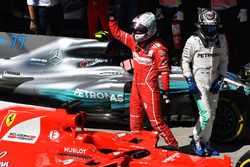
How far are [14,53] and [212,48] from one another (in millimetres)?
2950

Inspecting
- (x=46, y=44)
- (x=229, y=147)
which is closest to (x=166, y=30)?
(x=46, y=44)

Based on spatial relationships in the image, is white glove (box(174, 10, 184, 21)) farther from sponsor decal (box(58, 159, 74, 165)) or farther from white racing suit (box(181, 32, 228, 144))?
sponsor decal (box(58, 159, 74, 165))

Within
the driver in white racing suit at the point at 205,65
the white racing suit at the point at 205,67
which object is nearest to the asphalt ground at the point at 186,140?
the driver in white racing suit at the point at 205,65

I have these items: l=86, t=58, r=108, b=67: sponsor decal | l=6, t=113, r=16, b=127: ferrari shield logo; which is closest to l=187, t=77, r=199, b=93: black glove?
l=86, t=58, r=108, b=67: sponsor decal

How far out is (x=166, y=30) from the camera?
10.5 metres

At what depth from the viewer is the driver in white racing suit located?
23.0 feet

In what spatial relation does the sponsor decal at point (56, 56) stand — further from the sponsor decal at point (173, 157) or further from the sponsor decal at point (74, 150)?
the sponsor decal at point (173, 157)

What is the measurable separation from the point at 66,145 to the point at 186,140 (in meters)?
2.18

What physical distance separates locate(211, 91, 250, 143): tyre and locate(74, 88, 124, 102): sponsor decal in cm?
128

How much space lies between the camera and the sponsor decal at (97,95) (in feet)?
26.2

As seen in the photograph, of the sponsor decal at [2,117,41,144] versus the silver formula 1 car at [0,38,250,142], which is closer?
the sponsor decal at [2,117,41,144]

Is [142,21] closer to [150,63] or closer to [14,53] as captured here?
[150,63]

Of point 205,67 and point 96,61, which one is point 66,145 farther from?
point 96,61

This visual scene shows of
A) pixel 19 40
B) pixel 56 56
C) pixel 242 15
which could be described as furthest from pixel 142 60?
pixel 242 15
